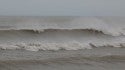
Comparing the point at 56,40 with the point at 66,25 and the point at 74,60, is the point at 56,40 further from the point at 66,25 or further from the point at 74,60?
the point at 66,25

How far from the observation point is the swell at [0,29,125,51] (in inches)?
290

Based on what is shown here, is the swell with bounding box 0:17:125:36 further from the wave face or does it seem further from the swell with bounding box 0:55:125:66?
the swell with bounding box 0:55:125:66

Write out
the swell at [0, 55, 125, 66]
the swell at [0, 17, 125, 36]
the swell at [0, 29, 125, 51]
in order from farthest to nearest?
the swell at [0, 17, 125, 36] → the swell at [0, 29, 125, 51] → the swell at [0, 55, 125, 66]

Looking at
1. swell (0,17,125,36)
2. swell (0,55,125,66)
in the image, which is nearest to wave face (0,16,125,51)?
swell (0,17,125,36)

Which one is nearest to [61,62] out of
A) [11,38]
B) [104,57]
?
[104,57]

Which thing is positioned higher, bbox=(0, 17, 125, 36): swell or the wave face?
bbox=(0, 17, 125, 36): swell

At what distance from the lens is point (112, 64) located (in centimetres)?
548

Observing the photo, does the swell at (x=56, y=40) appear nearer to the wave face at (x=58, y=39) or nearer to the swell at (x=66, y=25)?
the wave face at (x=58, y=39)

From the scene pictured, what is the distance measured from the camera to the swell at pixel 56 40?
7359 millimetres

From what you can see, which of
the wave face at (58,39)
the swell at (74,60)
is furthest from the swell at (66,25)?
the swell at (74,60)

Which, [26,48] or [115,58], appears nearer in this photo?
[115,58]

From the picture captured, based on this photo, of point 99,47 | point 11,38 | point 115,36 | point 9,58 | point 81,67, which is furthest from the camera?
point 115,36

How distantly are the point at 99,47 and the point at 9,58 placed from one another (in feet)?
10.3

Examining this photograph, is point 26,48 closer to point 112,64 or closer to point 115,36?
point 112,64
